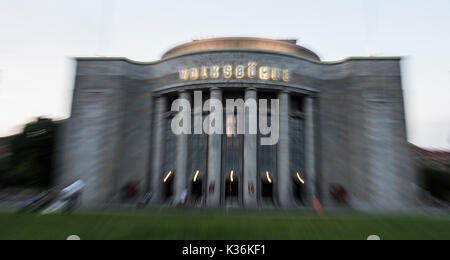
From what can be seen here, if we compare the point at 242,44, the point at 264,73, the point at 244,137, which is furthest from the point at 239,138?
the point at 242,44

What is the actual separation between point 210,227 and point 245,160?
13.4 m

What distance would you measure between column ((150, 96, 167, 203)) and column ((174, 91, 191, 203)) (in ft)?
7.05

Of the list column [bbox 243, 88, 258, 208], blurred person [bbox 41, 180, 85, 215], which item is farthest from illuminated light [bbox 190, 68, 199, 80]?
blurred person [bbox 41, 180, 85, 215]

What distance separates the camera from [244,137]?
2436cm

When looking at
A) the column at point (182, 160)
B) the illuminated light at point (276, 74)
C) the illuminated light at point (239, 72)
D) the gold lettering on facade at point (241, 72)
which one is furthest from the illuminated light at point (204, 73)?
the illuminated light at point (276, 74)

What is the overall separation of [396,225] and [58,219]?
17.0 metres

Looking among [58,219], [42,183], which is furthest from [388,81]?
[42,183]

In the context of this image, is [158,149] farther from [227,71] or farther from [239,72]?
[239,72]

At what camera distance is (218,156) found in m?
24.0

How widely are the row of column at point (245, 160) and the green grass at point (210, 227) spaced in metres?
10.9

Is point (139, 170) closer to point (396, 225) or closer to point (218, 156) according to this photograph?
point (218, 156)

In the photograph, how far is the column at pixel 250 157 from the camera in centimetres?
2297

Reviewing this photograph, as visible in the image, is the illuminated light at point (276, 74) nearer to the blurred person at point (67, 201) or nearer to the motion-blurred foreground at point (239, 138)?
the motion-blurred foreground at point (239, 138)
